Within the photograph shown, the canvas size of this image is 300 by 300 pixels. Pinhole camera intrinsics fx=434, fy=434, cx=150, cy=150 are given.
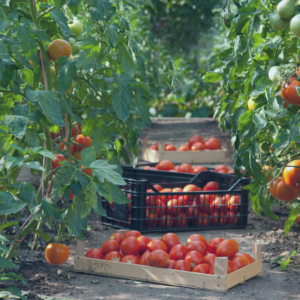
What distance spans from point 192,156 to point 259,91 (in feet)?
12.1

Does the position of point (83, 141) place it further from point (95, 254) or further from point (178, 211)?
point (178, 211)

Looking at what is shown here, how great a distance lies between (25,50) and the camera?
1489mm

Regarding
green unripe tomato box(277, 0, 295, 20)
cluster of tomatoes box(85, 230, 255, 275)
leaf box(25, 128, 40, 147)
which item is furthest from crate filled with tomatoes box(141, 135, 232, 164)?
leaf box(25, 128, 40, 147)

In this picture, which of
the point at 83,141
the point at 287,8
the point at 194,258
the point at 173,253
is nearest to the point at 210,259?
the point at 194,258

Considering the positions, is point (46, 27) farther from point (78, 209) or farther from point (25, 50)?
point (78, 209)

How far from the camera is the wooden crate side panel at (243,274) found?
2.09m

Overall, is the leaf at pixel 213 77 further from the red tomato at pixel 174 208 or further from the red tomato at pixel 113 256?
the red tomato at pixel 113 256

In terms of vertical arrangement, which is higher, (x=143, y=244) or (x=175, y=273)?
(x=143, y=244)

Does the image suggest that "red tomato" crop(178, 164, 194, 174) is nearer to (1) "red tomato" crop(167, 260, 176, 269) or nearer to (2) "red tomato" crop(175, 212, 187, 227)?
(2) "red tomato" crop(175, 212, 187, 227)

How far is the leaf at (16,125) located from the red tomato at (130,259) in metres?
1.12

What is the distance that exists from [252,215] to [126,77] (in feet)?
7.24

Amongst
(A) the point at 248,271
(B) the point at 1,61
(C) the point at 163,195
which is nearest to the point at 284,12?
(B) the point at 1,61

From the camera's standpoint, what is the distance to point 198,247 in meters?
2.29

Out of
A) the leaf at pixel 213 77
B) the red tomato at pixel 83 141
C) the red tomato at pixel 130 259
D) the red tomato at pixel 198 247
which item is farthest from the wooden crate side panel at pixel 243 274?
the leaf at pixel 213 77
